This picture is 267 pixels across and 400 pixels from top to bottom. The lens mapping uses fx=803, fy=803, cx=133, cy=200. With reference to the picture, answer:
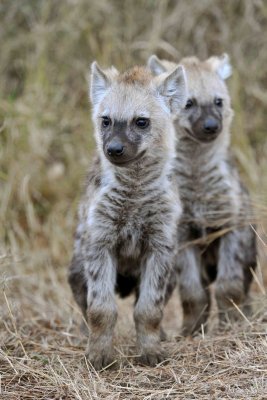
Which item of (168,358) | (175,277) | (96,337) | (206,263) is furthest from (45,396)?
(206,263)

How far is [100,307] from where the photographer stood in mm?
5730

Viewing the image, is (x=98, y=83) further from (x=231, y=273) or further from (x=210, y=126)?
(x=231, y=273)

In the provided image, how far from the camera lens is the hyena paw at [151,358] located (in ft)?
18.9

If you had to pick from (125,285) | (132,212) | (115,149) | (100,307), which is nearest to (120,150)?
(115,149)

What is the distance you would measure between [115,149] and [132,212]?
540mm

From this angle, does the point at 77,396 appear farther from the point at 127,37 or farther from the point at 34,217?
the point at 127,37

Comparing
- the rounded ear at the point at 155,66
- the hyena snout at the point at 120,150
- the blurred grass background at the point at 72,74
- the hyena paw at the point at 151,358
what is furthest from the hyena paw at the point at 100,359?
the blurred grass background at the point at 72,74

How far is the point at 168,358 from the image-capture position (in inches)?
230

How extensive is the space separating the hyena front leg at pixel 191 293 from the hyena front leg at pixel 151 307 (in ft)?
3.75

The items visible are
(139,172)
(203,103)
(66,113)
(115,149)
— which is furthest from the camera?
(66,113)

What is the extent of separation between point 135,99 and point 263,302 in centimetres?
209

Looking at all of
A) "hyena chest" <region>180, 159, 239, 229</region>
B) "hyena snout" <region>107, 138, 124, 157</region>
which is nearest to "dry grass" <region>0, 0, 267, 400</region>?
"hyena chest" <region>180, 159, 239, 229</region>

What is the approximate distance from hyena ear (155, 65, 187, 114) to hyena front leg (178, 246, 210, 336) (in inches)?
57.5

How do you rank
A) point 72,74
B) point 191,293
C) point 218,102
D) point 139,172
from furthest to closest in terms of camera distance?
point 72,74 → point 218,102 → point 191,293 → point 139,172
